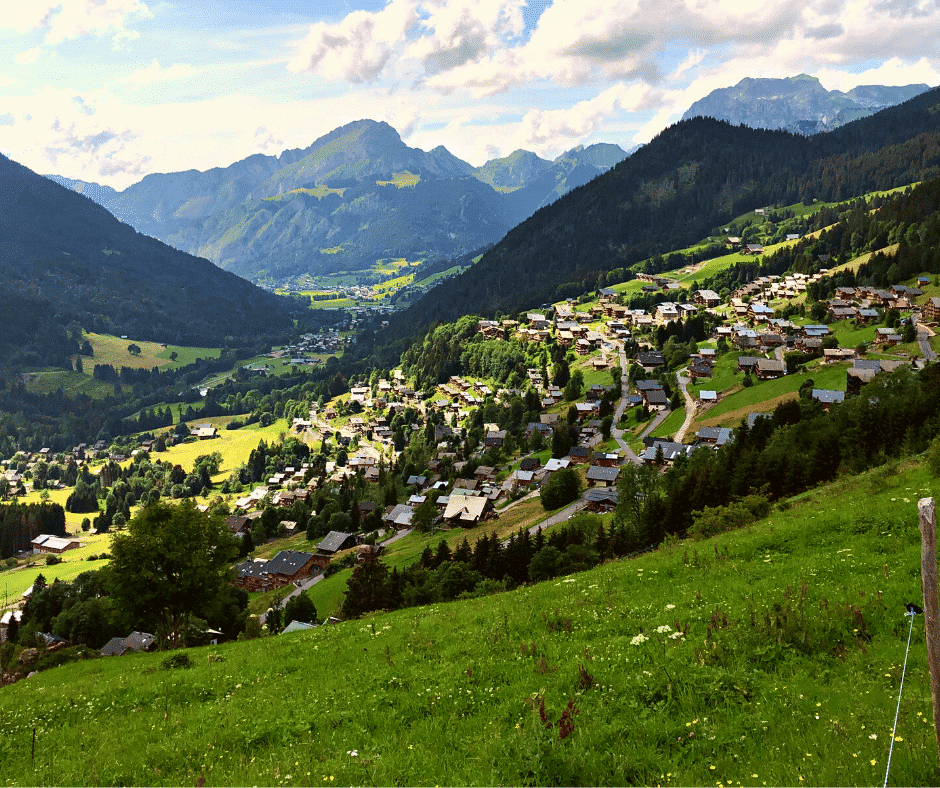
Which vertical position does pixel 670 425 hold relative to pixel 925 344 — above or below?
below

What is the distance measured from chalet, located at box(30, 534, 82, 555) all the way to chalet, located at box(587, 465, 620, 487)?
142 m

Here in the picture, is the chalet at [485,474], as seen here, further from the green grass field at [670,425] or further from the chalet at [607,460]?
the green grass field at [670,425]

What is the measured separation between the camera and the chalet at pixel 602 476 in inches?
3755

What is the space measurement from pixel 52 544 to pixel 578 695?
7348 inches

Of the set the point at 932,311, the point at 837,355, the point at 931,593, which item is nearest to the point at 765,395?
the point at 837,355

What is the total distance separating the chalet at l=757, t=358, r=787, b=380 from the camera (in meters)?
118

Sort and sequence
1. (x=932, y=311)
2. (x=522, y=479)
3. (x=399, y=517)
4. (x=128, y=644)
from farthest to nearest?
(x=932, y=311) < (x=522, y=479) < (x=399, y=517) < (x=128, y=644)

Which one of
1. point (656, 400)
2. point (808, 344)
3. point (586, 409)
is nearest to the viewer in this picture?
point (656, 400)

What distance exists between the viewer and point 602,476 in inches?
3787

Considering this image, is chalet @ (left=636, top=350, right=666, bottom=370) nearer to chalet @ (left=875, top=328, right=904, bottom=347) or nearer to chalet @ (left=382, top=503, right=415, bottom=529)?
chalet @ (left=875, top=328, right=904, bottom=347)

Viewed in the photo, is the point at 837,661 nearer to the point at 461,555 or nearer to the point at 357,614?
the point at 357,614

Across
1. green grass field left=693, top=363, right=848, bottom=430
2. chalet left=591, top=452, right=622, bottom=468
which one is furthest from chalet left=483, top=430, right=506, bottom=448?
green grass field left=693, top=363, right=848, bottom=430

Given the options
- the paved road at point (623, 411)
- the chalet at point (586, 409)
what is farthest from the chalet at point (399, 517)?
the chalet at point (586, 409)

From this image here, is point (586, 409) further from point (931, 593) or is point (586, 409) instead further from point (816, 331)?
point (931, 593)
